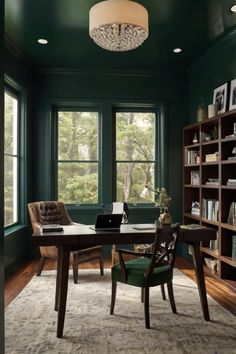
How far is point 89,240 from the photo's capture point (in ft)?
9.36

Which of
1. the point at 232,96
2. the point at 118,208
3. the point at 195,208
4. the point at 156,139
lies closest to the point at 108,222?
the point at 118,208

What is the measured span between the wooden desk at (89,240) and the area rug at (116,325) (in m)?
0.18

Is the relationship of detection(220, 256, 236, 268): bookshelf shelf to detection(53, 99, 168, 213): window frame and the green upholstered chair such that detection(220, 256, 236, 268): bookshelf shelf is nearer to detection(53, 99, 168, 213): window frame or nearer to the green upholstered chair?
the green upholstered chair

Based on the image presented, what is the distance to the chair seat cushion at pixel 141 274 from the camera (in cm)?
287

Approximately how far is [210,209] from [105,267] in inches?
68.8

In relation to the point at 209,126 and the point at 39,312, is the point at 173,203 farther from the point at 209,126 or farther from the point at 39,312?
the point at 39,312

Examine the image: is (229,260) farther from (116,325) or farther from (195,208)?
(116,325)

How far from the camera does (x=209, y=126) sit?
192 inches

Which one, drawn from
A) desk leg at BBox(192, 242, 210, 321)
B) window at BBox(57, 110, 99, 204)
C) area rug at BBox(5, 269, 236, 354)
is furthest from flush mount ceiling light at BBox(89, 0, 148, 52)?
window at BBox(57, 110, 99, 204)

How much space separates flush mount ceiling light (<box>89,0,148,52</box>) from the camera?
115 inches

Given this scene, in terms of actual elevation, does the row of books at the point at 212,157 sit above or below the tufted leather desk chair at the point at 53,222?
above

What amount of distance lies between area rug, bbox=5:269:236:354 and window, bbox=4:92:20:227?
149 centimetres

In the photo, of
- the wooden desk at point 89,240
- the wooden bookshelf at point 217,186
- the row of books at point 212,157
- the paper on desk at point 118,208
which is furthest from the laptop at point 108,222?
the row of books at point 212,157

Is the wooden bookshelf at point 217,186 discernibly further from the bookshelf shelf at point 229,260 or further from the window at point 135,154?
the window at point 135,154
